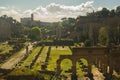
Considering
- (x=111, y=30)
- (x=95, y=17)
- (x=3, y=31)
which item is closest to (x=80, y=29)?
(x=95, y=17)

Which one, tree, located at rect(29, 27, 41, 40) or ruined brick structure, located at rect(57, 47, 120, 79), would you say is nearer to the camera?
ruined brick structure, located at rect(57, 47, 120, 79)

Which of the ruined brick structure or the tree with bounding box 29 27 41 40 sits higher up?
the ruined brick structure

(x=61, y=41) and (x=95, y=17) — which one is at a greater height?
(x=95, y=17)

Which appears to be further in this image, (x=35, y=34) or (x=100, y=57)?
(x=35, y=34)

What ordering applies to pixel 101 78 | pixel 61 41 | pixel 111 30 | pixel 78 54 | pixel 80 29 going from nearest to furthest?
pixel 101 78, pixel 78 54, pixel 111 30, pixel 61 41, pixel 80 29

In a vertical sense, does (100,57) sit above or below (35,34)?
above

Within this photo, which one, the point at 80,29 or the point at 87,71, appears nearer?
the point at 87,71

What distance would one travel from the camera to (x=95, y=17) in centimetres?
11469

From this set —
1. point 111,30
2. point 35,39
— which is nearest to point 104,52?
point 111,30

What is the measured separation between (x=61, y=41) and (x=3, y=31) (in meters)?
37.9

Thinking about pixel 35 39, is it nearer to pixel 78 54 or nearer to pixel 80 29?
pixel 80 29

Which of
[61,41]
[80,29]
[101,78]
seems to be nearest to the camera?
[101,78]

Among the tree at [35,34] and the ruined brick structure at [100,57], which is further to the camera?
the tree at [35,34]

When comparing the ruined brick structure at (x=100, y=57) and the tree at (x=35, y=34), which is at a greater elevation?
the ruined brick structure at (x=100, y=57)
